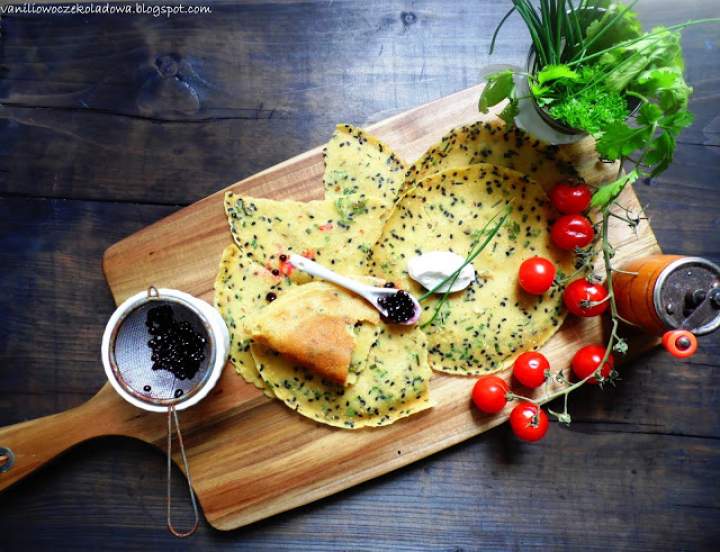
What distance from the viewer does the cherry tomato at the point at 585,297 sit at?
254cm

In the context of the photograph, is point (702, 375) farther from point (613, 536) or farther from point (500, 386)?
point (500, 386)

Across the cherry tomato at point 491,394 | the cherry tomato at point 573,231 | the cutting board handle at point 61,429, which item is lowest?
A: the cutting board handle at point 61,429

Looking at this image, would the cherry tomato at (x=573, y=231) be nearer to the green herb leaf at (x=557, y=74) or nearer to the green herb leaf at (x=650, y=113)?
the green herb leaf at (x=650, y=113)

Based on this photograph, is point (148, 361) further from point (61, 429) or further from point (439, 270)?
point (439, 270)

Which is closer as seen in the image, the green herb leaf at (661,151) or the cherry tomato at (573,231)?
the green herb leaf at (661,151)

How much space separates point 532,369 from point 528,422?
221 mm

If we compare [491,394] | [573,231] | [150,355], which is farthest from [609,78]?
[150,355]

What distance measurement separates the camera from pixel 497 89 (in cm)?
237

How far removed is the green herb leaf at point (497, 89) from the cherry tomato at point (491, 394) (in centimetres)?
112

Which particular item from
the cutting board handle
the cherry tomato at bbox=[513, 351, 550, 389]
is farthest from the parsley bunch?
the cutting board handle

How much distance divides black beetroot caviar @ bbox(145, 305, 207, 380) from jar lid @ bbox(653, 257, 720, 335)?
1.81 meters

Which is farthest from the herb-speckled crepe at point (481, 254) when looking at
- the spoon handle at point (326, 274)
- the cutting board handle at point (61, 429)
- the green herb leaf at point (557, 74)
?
the cutting board handle at point (61, 429)

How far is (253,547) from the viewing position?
9.21 ft

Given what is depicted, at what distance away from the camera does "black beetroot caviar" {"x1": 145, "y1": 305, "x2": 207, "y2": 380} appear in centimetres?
241
